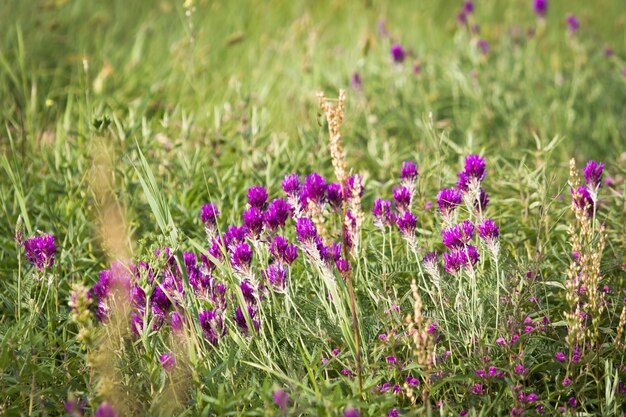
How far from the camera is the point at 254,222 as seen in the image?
2.08 m

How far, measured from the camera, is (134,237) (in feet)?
9.98

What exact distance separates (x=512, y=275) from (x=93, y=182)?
1.55m

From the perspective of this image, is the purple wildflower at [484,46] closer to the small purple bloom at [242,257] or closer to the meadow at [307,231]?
the meadow at [307,231]

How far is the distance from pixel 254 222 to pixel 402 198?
479mm

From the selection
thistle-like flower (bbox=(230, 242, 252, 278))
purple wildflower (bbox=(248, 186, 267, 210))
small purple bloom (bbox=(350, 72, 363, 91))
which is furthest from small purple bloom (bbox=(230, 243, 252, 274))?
small purple bloom (bbox=(350, 72, 363, 91))

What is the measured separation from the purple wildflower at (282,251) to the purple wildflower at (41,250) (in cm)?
65

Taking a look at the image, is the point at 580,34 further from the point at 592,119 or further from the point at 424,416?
the point at 424,416

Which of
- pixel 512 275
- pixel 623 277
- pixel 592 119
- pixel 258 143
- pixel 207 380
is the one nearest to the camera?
pixel 207 380

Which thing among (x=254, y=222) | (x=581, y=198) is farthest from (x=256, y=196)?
(x=581, y=198)

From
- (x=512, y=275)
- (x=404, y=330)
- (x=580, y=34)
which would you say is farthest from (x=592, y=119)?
(x=404, y=330)

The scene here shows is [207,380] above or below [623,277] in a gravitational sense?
above

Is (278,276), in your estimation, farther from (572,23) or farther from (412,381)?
(572,23)

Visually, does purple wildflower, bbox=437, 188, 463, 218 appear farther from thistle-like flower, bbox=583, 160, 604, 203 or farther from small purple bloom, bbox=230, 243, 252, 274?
small purple bloom, bbox=230, 243, 252, 274

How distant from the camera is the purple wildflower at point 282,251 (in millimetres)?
2068
